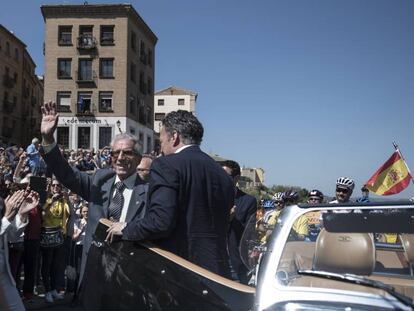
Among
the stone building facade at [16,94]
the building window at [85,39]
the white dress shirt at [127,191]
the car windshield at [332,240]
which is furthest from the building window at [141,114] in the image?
the car windshield at [332,240]

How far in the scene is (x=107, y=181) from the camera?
3.83 meters

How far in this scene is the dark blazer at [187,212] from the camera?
2650 mm

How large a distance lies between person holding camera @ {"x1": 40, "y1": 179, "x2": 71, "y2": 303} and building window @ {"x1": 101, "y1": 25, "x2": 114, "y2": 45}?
122ft

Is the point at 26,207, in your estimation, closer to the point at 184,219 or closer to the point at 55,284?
Answer: the point at 184,219

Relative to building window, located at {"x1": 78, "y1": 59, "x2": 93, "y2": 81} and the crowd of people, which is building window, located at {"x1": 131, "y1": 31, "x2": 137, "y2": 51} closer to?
building window, located at {"x1": 78, "y1": 59, "x2": 93, "y2": 81}

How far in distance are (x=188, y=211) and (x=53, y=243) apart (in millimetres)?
5958

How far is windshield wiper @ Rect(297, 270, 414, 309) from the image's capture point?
1.94 metres

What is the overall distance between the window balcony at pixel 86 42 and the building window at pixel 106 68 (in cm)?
151

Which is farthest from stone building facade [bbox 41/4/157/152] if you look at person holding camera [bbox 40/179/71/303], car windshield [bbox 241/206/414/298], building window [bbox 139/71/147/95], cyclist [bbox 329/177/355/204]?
car windshield [bbox 241/206/414/298]

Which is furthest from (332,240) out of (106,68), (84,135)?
(106,68)

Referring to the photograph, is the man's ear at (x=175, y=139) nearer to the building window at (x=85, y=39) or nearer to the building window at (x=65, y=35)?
the building window at (x=85, y=39)

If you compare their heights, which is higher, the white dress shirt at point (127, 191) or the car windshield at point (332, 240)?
the white dress shirt at point (127, 191)

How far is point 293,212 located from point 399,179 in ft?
21.6

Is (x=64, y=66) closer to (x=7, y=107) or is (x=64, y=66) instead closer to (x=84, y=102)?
(x=84, y=102)
